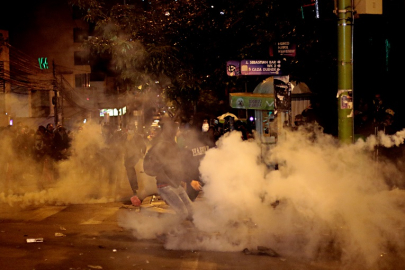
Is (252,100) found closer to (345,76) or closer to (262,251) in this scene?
(345,76)

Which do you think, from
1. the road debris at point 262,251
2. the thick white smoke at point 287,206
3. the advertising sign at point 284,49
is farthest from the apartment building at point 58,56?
the road debris at point 262,251

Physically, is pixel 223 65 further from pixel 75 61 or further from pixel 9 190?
pixel 75 61

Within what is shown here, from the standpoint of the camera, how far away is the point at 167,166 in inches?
271

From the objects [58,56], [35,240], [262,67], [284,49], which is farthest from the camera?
[58,56]

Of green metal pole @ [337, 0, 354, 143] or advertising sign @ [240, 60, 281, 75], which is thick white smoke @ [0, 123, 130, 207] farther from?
green metal pole @ [337, 0, 354, 143]

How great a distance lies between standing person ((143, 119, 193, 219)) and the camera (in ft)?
22.5

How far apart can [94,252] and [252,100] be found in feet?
32.5

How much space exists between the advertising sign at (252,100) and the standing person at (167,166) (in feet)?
28.7

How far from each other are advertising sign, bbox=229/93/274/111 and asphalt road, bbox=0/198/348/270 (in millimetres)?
7711

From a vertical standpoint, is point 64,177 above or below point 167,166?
below

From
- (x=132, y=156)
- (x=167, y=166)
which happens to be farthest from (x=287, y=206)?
(x=132, y=156)

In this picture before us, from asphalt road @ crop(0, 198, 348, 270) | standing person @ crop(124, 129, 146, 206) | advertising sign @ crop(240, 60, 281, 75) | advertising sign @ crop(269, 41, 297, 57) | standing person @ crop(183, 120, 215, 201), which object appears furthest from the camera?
standing person @ crop(124, 129, 146, 206)

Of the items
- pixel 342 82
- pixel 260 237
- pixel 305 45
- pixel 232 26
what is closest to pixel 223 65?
pixel 232 26

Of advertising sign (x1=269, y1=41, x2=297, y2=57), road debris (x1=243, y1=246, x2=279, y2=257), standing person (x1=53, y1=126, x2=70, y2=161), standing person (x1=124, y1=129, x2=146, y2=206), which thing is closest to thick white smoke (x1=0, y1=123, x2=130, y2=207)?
standing person (x1=53, y1=126, x2=70, y2=161)
